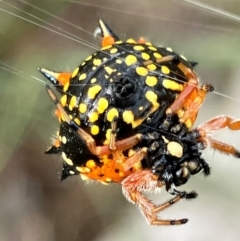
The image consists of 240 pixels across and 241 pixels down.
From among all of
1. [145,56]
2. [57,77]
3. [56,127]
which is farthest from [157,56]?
[56,127]

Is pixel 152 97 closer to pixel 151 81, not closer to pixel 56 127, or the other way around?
pixel 151 81

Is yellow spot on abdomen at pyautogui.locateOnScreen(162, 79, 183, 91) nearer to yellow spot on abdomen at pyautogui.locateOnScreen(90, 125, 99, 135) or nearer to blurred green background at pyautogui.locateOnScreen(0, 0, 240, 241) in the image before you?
yellow spot on abdomen at pyautogui.locateOnScreen(90, 125, 99, 135)

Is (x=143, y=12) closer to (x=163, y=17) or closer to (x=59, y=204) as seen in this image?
(x=163, y=17)

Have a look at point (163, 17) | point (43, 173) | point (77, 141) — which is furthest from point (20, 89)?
point (77, 141)

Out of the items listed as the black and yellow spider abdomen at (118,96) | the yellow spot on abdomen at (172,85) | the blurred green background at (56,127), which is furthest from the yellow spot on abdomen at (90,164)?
the blurred green background at (56,127)

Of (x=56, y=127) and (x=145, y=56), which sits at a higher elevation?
(x=145, y=56)

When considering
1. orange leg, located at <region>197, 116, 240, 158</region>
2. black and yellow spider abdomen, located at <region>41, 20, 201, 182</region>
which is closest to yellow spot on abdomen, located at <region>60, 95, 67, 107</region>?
black and yellow spider abdomen, located at <region>41, 20, 201, 182</region>
